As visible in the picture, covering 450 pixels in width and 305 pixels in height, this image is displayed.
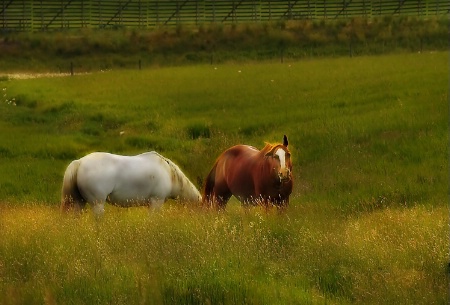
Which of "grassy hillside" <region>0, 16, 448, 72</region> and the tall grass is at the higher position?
"grassy hillside" <region>0, 16, 448, 72</region>

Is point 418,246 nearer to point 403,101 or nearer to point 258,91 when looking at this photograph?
point 403,101

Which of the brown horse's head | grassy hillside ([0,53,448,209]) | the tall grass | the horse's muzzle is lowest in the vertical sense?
grassy hillside ([0,53,448,209])

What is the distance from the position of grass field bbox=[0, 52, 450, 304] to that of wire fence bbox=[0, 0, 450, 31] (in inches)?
1237

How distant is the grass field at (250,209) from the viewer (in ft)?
27.2

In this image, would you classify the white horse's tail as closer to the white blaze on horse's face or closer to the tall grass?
the tall grass

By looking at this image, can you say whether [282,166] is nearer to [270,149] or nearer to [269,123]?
[270,149]

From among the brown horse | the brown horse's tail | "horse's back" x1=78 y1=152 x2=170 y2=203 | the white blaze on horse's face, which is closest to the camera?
the white blaze on horse's face

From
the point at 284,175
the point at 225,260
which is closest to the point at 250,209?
the point at 284,175

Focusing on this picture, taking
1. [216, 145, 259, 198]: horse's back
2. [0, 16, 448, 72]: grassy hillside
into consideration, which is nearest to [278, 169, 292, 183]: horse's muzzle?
[216, 145, 259, 198]: horse's back

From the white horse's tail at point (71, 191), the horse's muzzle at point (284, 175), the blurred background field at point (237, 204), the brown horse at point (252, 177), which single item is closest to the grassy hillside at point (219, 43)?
the blurred background field at point (237, 204)

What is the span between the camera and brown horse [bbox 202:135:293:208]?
41.8ft

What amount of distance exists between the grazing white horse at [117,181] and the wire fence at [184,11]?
53.6 metres

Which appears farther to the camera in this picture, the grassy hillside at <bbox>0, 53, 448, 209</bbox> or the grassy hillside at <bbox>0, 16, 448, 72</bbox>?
the grassy hillside at <bbox>0, 16, 448, 72</bbox>

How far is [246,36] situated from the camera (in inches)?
2318
